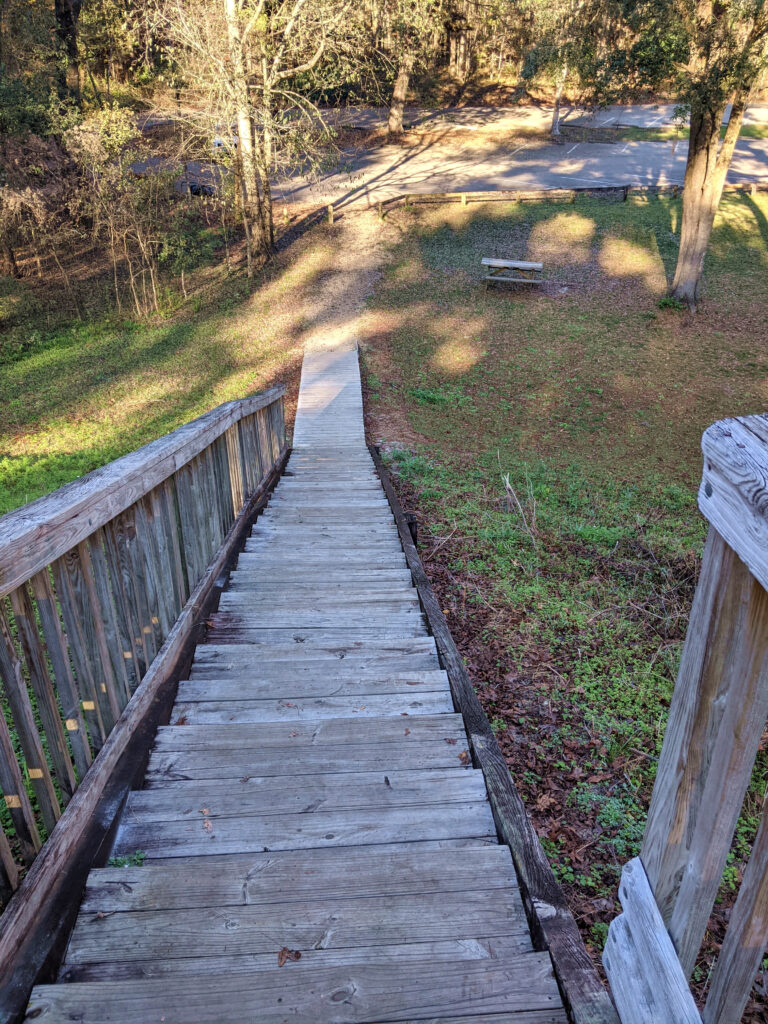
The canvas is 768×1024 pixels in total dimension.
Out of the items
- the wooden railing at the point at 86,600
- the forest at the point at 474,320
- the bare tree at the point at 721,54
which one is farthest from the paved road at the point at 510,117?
the wooden railing at the point at 86,600

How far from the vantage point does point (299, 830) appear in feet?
7.18

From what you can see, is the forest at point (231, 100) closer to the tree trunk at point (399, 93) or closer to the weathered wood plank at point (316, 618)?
the tree trunk at point (399, 93)

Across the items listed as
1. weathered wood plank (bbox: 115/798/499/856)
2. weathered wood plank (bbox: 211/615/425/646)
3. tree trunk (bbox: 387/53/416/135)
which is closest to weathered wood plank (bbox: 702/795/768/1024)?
weathered wood plank (bbox: 115/798/499/856)

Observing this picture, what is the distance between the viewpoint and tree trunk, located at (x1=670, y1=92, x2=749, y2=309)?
13.8m

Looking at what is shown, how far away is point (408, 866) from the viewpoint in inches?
79.3

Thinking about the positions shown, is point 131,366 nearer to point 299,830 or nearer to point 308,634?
point 308,634

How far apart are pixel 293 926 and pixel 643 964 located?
0.90 metres

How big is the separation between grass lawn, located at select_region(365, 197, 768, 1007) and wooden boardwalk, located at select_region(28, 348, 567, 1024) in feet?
4.37

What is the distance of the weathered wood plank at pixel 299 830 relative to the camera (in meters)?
2.12

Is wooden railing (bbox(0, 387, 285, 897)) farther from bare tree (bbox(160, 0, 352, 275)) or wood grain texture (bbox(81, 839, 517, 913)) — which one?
bare tree (bbox(160, 0, 352, 275))

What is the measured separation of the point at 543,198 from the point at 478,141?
959cm

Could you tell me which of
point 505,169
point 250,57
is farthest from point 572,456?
point 505,169

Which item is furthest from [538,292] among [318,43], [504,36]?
[504,36]

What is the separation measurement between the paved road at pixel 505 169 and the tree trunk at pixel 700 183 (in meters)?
9.94
